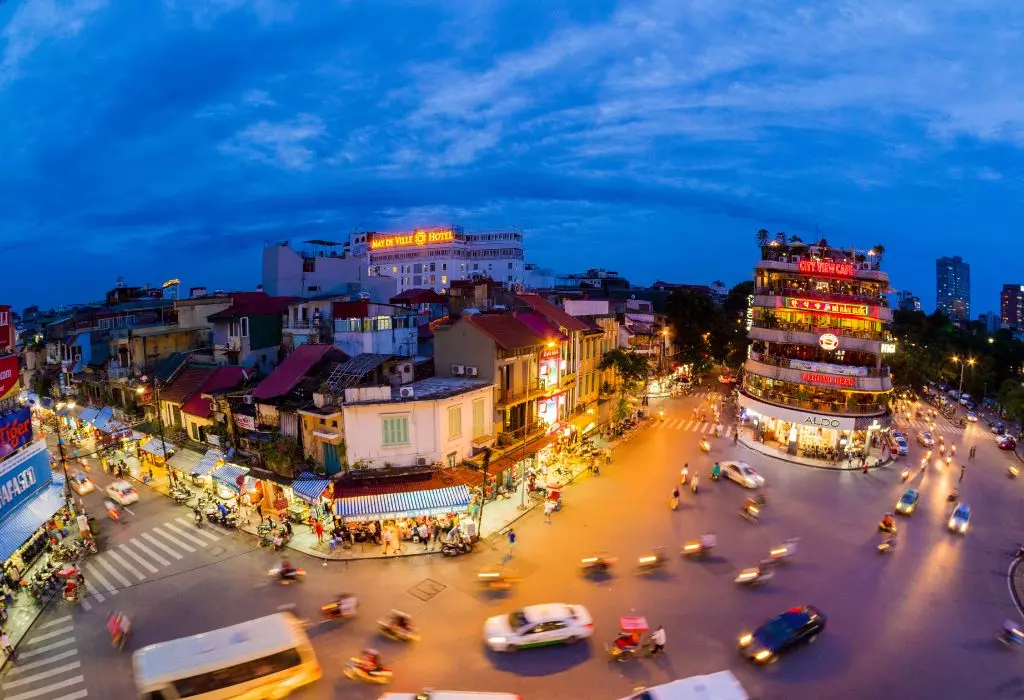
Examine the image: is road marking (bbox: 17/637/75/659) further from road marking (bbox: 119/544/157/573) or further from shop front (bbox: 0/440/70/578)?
road marking (bbox: 119/544/157/573)

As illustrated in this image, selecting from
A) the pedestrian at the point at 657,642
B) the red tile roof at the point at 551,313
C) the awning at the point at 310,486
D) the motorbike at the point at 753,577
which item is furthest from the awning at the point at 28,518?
the motorbike at the point at 753,577

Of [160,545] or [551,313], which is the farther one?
[551,313]

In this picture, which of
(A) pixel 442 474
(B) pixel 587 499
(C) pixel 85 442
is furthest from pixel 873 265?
(C) pixel 85 442

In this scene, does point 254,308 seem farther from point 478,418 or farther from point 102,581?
point 478,418

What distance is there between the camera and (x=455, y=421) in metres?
24.6

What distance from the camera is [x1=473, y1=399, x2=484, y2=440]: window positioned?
2581 cm

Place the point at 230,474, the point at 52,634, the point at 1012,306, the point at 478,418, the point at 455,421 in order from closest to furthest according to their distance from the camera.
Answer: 1. the point at 52,634
2. the point at 455,421
3. the point at 230,474
4. the point at 478,418
5. the point at 1012,306

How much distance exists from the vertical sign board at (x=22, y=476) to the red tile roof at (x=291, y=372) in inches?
329

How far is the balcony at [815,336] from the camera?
37.1 metres

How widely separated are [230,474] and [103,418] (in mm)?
16027

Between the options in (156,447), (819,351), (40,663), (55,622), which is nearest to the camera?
(40,663)

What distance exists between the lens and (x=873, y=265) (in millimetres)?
40406

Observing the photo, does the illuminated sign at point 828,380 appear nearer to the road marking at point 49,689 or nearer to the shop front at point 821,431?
the shop front at point 821,431

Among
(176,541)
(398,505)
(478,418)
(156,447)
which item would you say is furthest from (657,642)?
(156,447)
